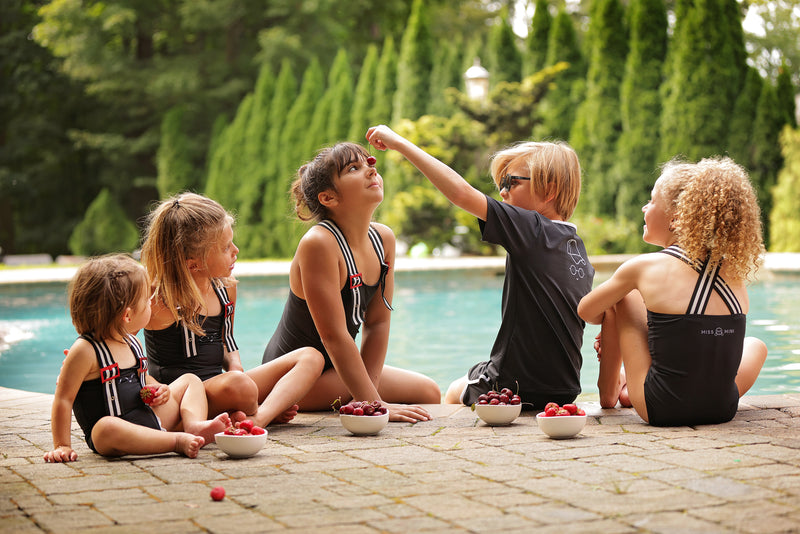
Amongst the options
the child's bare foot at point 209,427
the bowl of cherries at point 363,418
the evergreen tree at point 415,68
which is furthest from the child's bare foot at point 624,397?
the evergreen tree at point 415,68

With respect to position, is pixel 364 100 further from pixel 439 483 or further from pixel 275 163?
pixel 439 483

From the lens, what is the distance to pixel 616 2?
15.8 meters

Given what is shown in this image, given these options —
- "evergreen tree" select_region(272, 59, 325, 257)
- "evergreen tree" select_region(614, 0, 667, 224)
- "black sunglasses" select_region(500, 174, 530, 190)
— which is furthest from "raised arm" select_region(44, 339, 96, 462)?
"evergreen tree" select_region(272, 59, 325, 257)

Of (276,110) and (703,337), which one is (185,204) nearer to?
(703,337)

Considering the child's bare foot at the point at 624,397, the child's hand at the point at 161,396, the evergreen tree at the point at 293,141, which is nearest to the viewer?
the child's hand at the point at 161,396

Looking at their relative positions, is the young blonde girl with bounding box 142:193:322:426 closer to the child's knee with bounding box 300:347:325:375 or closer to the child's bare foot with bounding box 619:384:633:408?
the child's knee with bounding box 300:347:325:375

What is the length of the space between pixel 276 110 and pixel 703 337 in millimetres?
16908

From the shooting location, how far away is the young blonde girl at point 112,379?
2932mm

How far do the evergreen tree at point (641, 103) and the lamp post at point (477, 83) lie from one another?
2.47 m

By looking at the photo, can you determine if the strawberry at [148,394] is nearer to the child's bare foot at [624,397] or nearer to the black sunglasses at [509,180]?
the black sunglasses at [509,180]

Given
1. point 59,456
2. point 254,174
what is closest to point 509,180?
point 59,456

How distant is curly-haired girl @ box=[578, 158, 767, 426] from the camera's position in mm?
3188

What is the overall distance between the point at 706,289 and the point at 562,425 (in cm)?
76

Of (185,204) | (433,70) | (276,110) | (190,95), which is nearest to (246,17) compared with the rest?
(190,95)
